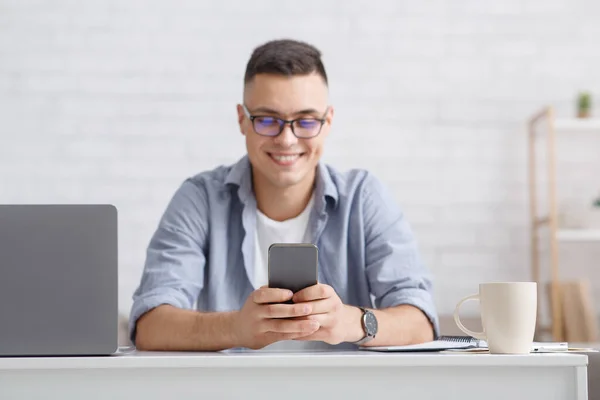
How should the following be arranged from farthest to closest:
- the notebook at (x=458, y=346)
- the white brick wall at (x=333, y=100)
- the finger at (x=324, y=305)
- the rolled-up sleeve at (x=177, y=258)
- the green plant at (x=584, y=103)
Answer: the white brick wall at (x=333, y=100) < the green plant at (x=584, y=103) < the rolled-up sleeve at (x=177, y=258) < the finger at (x=324, y=305) < the notebook at (x=458, y=346)

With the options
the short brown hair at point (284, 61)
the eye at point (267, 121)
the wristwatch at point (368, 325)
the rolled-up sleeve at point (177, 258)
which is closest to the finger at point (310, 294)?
the wristwatch at point (368, 325)

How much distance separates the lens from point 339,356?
1.01 metres

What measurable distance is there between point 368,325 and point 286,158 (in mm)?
585

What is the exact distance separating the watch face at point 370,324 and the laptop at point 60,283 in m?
0.57

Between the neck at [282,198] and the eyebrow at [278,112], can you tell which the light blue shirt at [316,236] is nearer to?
the neck at [282,198]

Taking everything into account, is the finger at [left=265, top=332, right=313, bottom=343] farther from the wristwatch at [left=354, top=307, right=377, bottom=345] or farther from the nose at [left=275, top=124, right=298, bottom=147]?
the nose at [left=275, top=124, right=298, bottom=147]

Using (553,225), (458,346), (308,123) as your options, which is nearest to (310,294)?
(458,346)

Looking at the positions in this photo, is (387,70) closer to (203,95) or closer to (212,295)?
(203,95)

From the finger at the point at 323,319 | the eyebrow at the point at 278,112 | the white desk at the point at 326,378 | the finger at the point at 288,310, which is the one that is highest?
the eyebrow at the point at 278,112

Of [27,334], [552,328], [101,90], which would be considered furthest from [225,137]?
[27,334]

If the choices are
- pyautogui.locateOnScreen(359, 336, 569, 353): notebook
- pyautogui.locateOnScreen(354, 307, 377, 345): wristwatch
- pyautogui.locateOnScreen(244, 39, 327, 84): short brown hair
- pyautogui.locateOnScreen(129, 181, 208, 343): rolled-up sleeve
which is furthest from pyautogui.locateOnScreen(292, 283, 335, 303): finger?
pyautogui.locateOnScreen(244, 39, 327, 84): short brown hair

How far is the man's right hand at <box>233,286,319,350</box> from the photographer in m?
1.29

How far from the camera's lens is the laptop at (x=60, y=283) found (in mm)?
1100

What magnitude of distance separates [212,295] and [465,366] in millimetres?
1085
